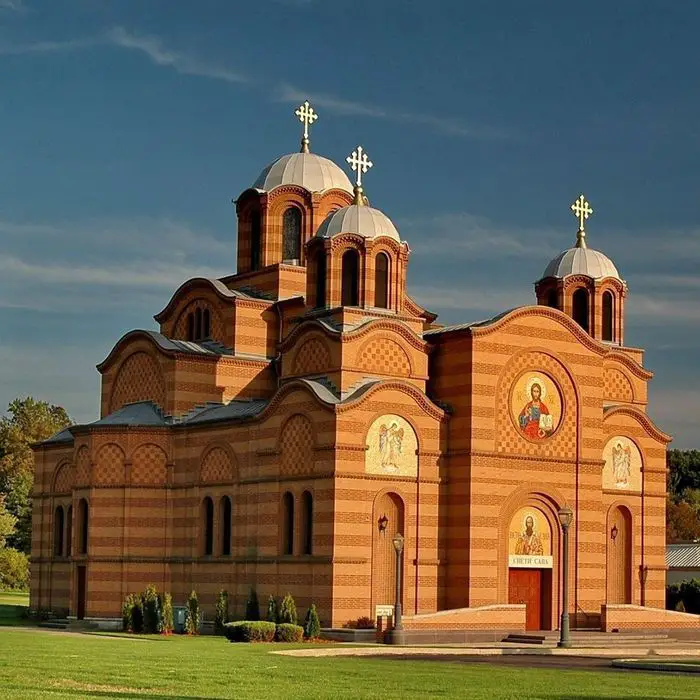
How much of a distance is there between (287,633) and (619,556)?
14.7 meters

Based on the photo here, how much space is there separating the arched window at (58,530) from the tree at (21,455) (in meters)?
38.9

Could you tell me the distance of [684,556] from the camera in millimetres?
73000

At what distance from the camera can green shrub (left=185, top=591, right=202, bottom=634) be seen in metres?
47.1

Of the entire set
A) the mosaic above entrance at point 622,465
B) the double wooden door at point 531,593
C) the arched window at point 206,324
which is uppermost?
the arched window at point 206,324

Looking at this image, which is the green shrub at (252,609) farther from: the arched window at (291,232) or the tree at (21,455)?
the tree at (21,455)

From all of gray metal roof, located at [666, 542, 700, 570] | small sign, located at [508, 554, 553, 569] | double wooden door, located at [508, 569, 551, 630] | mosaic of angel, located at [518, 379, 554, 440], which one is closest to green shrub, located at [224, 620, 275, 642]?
small sign, located at [508, 554, 553, 569]

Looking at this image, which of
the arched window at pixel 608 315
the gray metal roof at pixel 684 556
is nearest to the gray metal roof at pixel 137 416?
the arched window at pixel 608 315

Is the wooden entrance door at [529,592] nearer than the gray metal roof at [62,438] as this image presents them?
Yes

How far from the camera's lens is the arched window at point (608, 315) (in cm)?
5631

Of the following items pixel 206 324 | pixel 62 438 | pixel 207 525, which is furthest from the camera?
pixel 62 438

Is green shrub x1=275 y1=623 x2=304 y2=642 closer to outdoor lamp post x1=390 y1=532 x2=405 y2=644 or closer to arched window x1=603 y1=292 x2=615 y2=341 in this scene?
outdoor lamp post x1=390 y1=532 x2=405 y2=644

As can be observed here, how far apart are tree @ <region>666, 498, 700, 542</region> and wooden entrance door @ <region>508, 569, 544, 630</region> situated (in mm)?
49907

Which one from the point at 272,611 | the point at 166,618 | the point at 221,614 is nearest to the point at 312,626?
the point at 272,611

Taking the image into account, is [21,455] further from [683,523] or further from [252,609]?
[252,609]
